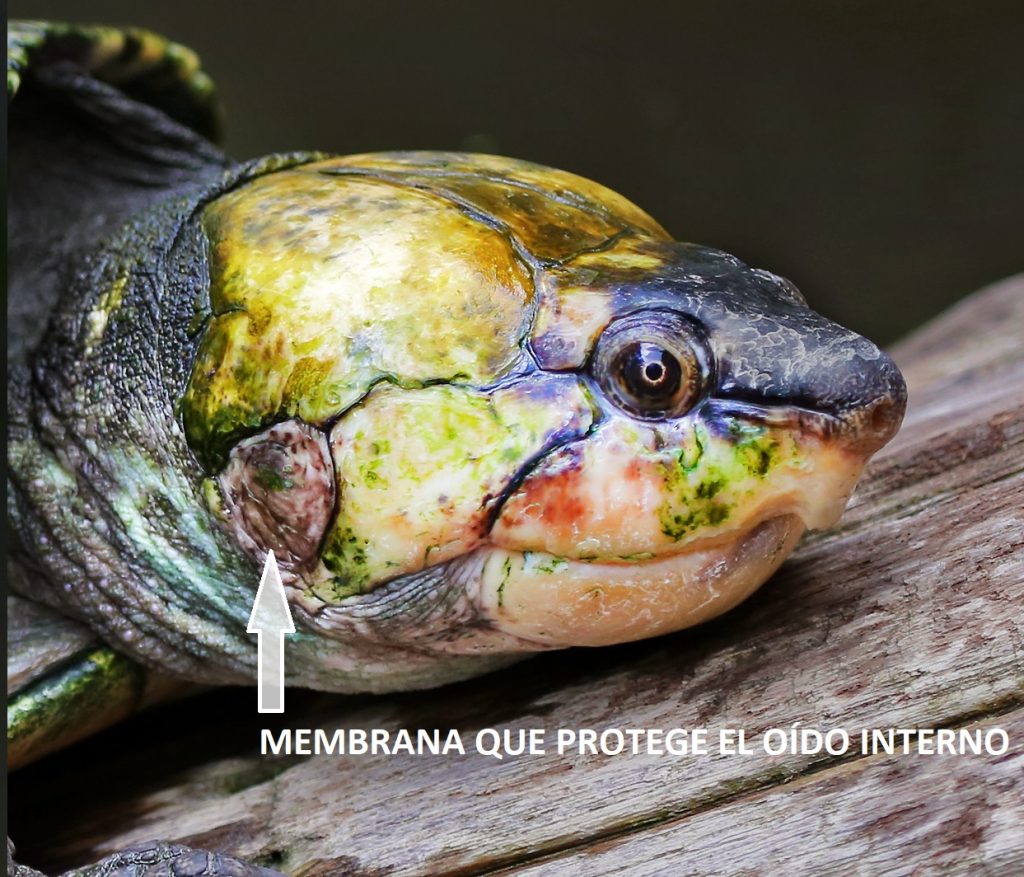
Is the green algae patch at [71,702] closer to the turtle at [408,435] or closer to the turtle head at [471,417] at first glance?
the turtle at [408,435]

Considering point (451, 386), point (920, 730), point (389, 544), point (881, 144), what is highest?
point (881, 144)

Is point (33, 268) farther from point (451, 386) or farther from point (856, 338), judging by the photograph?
point (856, 338)

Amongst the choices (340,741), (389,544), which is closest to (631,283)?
(389,544)

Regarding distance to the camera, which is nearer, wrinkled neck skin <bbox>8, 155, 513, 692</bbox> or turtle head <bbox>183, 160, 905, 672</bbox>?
turtle head <bbox>183, 160, 905, 672</bbox>

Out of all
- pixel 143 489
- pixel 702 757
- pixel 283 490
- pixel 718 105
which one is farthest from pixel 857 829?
pixel 718 105

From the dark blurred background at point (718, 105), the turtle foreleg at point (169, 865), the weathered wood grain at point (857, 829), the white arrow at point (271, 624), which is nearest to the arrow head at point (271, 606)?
the white arrow at point (271, 624)

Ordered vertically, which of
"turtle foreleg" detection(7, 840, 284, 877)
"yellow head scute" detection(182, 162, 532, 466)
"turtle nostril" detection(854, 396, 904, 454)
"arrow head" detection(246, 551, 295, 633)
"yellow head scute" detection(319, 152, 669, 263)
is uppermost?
"yellow head scute" detection(319, 152, 669, 263)

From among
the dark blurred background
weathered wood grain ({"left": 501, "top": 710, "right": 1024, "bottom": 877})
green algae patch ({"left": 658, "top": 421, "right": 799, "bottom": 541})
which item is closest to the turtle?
green algae patch ({"left": 658, "top": 421, "right": 799, "bottom": 541})

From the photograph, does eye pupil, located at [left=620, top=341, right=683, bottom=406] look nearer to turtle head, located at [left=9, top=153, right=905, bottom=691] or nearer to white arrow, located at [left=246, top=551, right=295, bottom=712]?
turtle head, located at [left=9, top=153, right=905, bottom=691]
